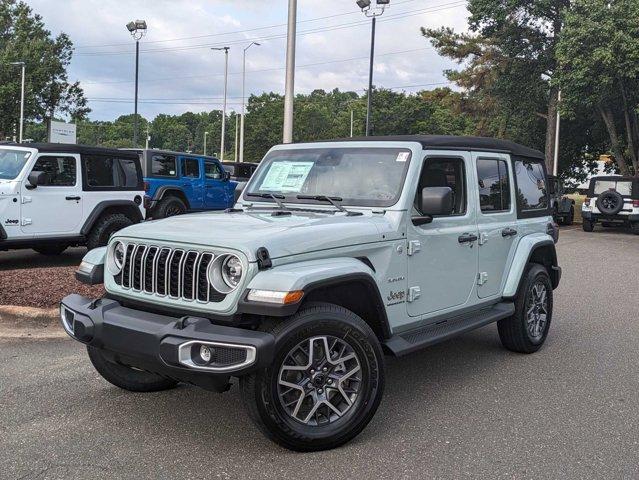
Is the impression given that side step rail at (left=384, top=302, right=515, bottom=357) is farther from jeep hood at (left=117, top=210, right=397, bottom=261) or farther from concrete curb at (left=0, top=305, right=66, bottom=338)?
concrete curb at (left=0, top=305, right=66, bottom=338)

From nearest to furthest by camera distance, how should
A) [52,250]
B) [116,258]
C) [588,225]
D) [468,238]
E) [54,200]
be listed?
[116,258], [468,238], [54,200], [52,250], [588,225]

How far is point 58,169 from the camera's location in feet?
30.8

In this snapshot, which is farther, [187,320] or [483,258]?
[483,258]

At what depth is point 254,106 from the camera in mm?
67812

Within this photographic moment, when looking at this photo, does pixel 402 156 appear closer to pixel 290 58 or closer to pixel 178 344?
pixel 178 344

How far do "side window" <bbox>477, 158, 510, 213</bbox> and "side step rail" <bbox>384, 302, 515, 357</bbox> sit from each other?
84cm

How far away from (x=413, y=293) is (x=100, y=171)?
7.21 m

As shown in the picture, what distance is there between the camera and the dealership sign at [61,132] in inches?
1423

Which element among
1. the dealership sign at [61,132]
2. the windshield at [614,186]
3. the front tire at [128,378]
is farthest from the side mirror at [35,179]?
the dealership sign at [61,132]

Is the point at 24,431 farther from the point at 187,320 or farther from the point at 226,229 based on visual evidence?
the point at 226,229

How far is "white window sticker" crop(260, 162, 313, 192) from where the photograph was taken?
4812 mm

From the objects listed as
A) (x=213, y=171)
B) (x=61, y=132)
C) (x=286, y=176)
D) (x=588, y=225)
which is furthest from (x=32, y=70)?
(x=286, y=176)

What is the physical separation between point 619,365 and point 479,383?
4.90 feet

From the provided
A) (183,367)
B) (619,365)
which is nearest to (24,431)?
(183,367)
